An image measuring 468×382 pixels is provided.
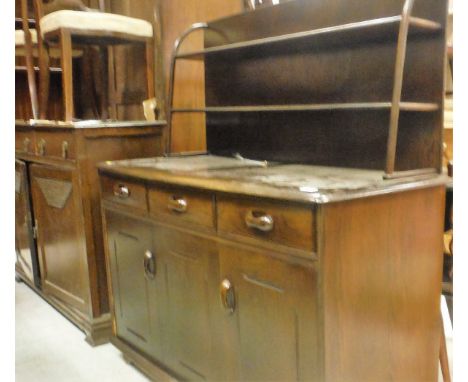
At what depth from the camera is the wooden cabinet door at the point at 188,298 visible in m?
→ 1.39

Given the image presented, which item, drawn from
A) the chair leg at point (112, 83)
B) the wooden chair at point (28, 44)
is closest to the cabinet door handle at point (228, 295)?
the chair leg at point (112, 83)

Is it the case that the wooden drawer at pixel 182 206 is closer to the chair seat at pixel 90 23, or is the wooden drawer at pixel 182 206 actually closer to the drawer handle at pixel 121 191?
the drawer handle at pixel 121 191

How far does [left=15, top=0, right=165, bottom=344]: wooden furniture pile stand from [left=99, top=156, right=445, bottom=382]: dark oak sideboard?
50cm

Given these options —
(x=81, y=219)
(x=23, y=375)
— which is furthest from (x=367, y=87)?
(x=23, y=375)

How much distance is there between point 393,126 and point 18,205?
220 cm

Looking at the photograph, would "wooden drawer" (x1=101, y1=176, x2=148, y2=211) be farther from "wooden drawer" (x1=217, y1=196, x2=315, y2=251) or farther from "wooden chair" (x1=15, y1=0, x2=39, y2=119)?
"wooden chair" (x1=15, y1=0, x2=39, y2=119)

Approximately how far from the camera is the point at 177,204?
1.46m

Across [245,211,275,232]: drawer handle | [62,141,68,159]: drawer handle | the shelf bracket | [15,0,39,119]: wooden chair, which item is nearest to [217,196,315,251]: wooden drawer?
[245,211,275,232]: drawer handle

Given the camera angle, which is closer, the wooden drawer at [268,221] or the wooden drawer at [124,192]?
the wooden drawer at [268,221]

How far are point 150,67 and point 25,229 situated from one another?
1.13 m

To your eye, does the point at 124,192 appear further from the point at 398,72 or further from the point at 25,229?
the point at 25,229

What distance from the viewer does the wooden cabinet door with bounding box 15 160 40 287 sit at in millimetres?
2525
